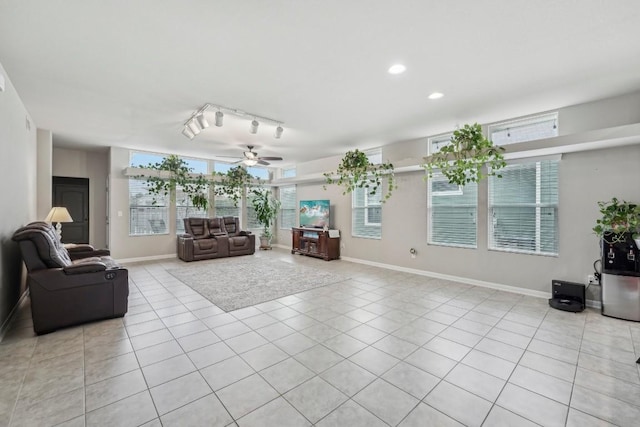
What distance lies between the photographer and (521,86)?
324cm

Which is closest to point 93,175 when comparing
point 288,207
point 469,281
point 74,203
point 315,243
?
point 74,203

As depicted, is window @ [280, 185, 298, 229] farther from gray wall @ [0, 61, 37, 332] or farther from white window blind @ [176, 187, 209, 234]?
gray wall @ [0, 61, 37, 332]

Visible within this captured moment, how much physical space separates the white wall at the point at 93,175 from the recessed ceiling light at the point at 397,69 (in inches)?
299

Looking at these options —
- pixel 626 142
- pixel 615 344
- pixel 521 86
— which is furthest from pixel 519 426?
pixel 626 142

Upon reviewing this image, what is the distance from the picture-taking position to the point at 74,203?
698 cm

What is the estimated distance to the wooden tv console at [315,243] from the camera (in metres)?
7.09

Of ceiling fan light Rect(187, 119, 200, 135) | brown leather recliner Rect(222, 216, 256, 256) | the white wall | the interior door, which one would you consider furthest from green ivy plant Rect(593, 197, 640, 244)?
the interior door

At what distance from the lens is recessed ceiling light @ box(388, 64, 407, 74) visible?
282 centimetres

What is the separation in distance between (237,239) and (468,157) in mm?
5909

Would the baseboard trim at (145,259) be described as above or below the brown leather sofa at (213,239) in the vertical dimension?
below

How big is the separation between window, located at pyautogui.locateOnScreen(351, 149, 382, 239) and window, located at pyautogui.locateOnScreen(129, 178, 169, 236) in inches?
199

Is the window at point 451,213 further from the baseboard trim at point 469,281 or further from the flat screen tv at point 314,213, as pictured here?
the flat screen tv at point 314,213

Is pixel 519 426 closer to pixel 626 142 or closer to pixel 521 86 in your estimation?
pixel 521 86

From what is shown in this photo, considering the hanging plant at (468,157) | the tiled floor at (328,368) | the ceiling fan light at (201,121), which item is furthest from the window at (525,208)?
the ceiling fan light at (201,121)
